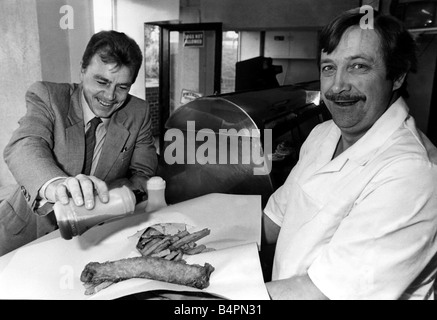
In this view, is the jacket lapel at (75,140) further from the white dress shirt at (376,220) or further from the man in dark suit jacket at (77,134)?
the white dress shirt at (376,220)

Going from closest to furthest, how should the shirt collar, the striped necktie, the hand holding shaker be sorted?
the hand holding shaker < the shirt collar < the striped necktie

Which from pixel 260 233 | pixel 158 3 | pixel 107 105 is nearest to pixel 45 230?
pixel 107 105

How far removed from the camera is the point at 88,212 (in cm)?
86

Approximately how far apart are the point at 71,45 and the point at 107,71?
176 cm

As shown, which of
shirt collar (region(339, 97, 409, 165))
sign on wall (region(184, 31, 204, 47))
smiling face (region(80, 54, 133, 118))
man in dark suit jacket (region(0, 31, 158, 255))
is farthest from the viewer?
sign on wall (region(184, 31, 204, 47))

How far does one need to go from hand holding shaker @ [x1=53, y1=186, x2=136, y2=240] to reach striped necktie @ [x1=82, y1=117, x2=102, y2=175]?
28.5 inches

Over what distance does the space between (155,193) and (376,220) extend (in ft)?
2.52

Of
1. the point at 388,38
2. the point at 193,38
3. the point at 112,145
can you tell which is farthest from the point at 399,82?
the point at 193,38

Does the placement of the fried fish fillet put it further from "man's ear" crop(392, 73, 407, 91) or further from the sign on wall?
the sign on wall

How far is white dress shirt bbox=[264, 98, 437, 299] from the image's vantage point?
849 mm

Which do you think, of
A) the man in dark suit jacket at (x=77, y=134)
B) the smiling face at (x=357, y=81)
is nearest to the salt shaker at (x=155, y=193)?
the man in dark suit jacket at (x=77, y=134)

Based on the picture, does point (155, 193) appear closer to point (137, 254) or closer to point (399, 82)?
point (137, 254)

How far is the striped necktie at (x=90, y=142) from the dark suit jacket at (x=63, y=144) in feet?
0.11

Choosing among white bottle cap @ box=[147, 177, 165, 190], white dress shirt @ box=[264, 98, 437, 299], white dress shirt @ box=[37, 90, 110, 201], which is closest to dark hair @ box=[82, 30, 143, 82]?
white dress shirt @ box=[37, 90, 110, 201]
